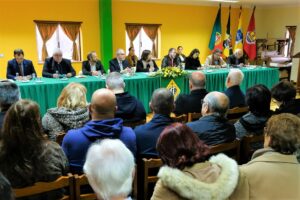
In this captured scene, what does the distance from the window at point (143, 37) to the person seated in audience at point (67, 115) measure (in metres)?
6.62

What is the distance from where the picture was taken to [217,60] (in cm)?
708

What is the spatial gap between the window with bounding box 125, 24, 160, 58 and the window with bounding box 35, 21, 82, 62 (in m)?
1.57

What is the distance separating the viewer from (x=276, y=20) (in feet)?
35.5

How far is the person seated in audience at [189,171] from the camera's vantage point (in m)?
1.22

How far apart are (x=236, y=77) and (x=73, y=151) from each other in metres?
2.40

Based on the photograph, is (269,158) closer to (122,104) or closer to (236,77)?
(122,104)

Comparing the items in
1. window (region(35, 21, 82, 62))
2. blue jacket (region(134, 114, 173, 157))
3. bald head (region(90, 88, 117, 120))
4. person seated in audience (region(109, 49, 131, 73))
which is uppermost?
window (region(35, 21, 82, 62))

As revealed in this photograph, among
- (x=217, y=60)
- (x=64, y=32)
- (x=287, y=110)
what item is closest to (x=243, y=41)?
(x=217, y=60)

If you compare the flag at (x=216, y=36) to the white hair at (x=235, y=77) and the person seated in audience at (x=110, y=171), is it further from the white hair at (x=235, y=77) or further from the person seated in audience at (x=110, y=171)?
the person seated in audience at (x=110, y=171)

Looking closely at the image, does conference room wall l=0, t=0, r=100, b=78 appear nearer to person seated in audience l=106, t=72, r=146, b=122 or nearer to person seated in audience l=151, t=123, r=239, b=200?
person seated in audience l=106, t=72, r=146, b=122

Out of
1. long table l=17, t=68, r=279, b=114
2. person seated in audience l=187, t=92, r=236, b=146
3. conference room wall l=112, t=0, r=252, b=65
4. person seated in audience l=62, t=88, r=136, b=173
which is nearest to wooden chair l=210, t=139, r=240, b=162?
person seated in audience l=187, t=92, r=236, b=146

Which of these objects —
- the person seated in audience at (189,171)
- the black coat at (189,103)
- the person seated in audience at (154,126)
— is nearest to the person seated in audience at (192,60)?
the black coat at (189,103)

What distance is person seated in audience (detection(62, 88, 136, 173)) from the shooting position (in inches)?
Answer: 73.2

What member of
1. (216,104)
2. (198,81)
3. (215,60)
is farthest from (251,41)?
(216,104)
